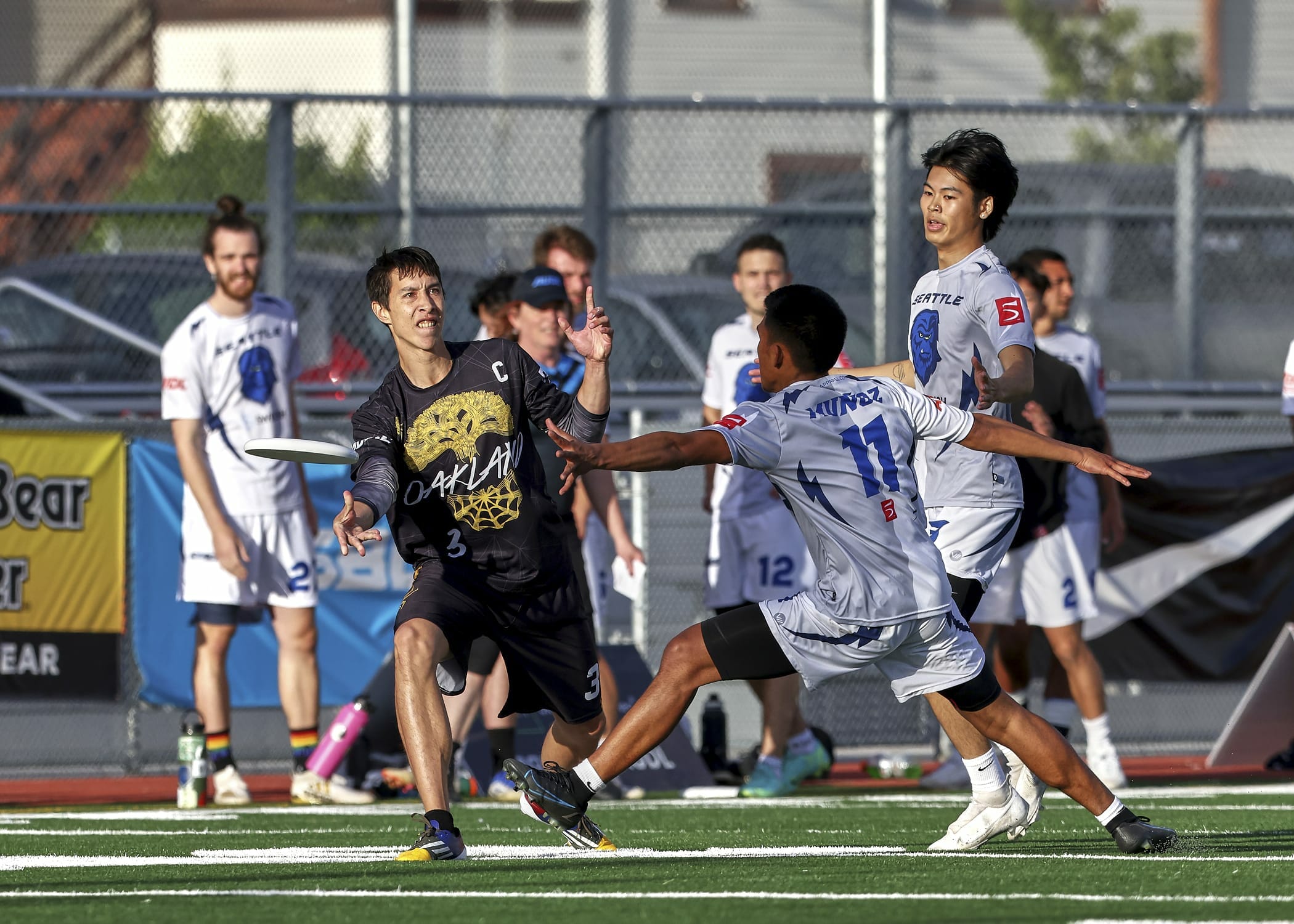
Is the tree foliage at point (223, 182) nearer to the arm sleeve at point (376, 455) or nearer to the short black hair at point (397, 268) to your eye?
the short black hair at point (397, 268)

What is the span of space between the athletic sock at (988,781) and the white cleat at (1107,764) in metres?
3.32

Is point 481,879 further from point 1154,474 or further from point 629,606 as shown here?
point 1154,474

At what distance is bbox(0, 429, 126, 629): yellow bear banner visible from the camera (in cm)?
1063

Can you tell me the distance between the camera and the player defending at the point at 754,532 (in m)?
9.98

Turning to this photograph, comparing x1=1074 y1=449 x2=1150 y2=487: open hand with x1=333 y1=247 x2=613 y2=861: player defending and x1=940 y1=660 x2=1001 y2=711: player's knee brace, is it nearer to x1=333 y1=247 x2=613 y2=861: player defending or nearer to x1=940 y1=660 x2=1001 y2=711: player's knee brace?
x1=940 y1=660 x2=1001 y2=711: player's knee brace

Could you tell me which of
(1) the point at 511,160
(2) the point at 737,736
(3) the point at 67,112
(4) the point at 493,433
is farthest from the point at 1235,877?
(3) the point at 67,112

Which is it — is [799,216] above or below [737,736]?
above

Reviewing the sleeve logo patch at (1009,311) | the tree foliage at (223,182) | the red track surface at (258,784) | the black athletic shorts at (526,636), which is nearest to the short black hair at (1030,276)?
the red track surface at (258,784)

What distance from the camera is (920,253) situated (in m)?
12.1

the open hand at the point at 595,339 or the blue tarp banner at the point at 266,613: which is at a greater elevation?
the open hand at the point at 595,339

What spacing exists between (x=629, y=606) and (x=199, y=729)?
9.34 ft

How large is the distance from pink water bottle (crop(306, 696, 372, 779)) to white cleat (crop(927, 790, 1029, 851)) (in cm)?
350

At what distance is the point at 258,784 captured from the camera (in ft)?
35.7

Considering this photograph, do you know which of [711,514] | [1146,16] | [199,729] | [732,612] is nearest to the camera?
[732,612]
